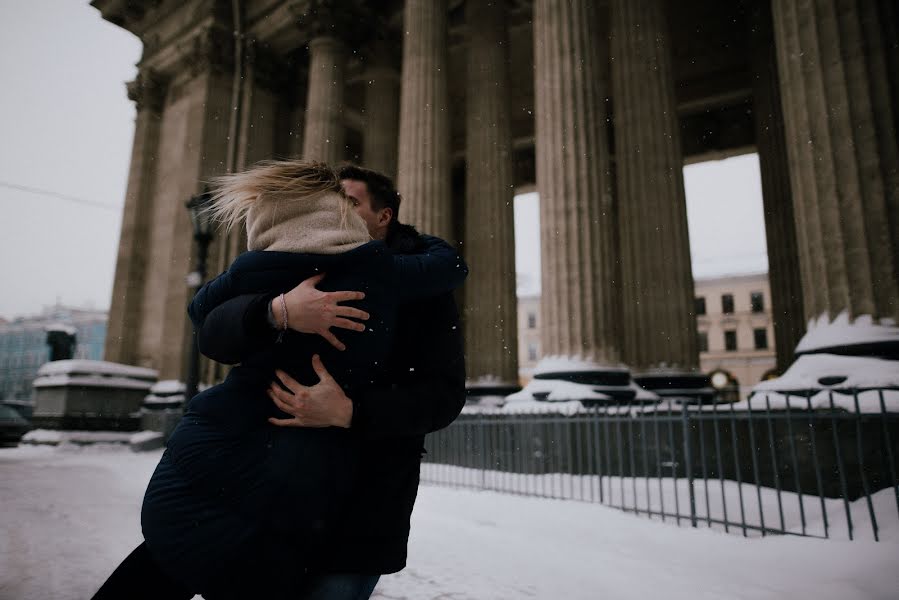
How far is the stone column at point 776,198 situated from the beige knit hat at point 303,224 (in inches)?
641


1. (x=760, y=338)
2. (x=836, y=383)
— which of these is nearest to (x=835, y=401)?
(x=836, y=383)

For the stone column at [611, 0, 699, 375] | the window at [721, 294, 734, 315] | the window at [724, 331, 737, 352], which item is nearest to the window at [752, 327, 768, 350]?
the window at [724, 331, 737, 352]

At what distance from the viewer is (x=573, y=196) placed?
425 inches

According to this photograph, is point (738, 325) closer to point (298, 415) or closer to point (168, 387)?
point (168, 387)

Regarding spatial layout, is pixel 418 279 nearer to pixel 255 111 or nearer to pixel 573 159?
pixel 573 159

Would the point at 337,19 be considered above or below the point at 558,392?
above

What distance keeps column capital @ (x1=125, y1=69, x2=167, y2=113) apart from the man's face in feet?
83.1

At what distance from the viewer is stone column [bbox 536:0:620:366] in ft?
34.5

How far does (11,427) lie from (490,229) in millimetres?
15389

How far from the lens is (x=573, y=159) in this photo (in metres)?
11.0

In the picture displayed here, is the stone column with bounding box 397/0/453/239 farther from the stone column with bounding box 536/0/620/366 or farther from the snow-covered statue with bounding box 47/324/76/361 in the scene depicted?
the snow-covered statue with bounding box 47/324/76/361

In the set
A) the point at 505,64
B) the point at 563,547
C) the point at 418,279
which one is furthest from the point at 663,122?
the point at 418,279

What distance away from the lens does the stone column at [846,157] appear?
7539mm

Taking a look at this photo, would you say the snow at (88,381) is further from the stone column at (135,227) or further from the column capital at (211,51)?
the column capital at (211,51)
